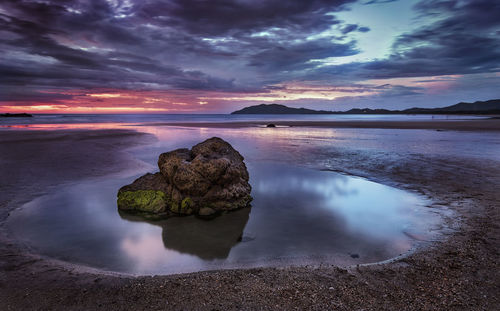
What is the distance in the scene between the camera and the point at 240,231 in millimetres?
6289

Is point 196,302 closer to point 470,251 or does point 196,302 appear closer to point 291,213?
point 291,213

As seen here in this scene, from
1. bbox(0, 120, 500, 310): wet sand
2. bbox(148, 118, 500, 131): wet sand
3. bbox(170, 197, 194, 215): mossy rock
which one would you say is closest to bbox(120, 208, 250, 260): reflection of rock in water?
bbox(170, 197, 194, 215): mossy rock

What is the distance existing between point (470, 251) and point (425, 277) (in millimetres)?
1478

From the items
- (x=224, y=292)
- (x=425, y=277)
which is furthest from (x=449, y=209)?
(x=224, y=292)

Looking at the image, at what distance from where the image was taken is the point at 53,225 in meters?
6.41

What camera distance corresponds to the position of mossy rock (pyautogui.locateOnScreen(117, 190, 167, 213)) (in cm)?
746

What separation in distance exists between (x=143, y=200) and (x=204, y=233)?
2471 millimetres

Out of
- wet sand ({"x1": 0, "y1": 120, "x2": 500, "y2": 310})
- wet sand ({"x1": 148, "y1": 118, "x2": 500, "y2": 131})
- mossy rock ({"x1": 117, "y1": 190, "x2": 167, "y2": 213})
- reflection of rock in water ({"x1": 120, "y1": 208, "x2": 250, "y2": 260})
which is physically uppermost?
wet sand ({"x1": 148, "y1": 118, "x2": 500, "y2": 131})

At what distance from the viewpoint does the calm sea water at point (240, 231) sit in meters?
5.02

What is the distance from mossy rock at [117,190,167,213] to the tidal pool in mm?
361

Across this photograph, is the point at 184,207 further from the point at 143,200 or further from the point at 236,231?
the point at 236,231

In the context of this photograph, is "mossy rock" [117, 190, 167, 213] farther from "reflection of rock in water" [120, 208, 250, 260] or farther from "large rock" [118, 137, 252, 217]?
"reflection of rock in water" [120, 208, 250, 260]

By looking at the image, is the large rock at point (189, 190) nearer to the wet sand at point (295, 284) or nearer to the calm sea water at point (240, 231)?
the calm sea water at point (240, 231)

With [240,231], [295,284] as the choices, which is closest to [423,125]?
[240,231]
